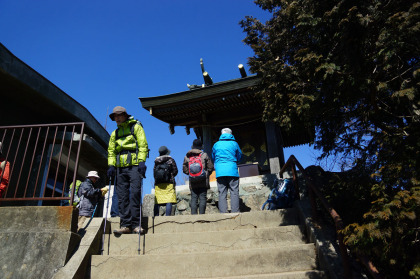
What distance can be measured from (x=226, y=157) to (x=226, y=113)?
4.48 metres

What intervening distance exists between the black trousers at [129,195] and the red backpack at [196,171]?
1.51 meters

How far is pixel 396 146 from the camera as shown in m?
2.65

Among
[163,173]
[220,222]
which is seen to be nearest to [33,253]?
[220,222]

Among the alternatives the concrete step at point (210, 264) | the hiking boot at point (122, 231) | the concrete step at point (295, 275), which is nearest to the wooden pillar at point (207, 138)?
the hiking boot at point (122, 231)

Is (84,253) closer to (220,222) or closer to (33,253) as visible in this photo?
(33,253)

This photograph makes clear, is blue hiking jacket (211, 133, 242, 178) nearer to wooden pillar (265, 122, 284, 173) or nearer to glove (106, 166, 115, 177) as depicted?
glove (106, 166, 115, 177)

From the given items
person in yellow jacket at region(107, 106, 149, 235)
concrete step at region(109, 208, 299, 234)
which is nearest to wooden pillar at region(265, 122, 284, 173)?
concrete step at region(109, 208, 299, 234)

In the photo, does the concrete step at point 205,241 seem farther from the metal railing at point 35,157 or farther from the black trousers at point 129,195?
the metal railing at point 35,157

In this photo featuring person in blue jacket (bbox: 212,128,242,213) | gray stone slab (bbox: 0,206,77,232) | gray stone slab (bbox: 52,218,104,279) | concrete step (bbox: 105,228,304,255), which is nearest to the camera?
gray stone slab (bbox: 52,218,104,279)

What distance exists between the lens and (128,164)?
418 centimetres

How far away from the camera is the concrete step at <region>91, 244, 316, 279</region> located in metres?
3.15

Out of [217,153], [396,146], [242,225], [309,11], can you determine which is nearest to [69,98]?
[217,153]

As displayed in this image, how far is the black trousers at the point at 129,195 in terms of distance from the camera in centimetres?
402

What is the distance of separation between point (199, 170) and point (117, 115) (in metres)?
1.90
